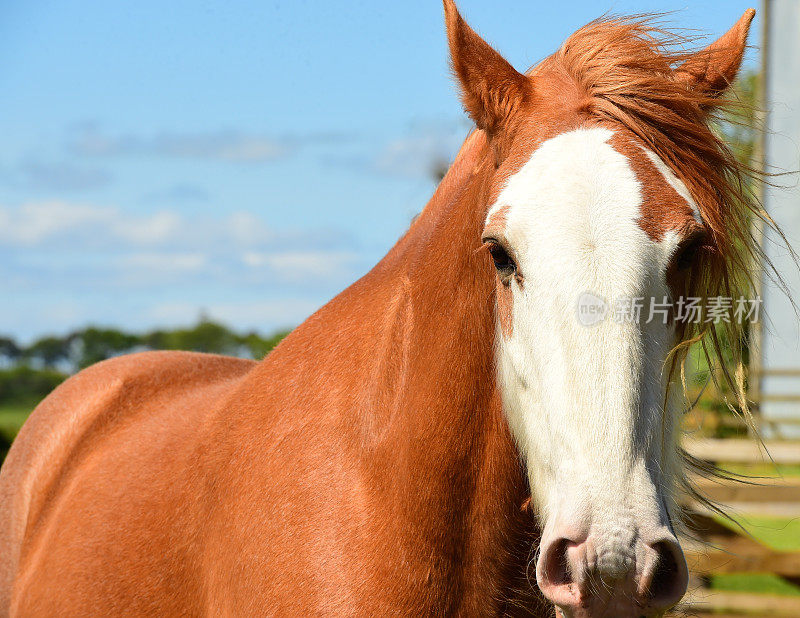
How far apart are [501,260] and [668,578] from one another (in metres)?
0.84

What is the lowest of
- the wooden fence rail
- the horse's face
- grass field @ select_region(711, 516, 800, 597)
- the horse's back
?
grass field @ select_region(711, 516, 800, 597)

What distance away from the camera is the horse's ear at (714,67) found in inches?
93.0

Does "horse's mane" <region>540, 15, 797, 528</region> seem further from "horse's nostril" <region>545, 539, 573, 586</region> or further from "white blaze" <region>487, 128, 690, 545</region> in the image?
"horse's nostril" <region>545, 539, 573, 586</region>

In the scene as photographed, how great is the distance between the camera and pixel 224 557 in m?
2.65

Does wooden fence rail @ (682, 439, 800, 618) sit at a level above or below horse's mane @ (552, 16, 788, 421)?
below

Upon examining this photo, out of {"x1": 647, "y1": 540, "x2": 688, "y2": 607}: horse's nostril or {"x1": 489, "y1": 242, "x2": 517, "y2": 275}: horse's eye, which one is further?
{"x1": 489, "y1": 242, "x2": 517, "y2": 275}: horse's eye

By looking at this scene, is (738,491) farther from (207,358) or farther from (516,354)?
(516,354)

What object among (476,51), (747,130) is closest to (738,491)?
(747,130)

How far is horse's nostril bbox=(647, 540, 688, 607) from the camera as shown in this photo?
1.80m

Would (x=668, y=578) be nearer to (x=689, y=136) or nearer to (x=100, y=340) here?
(x=689, y=136)

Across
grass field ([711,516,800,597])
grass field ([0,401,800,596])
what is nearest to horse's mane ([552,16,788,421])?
grass field ([0,401,800,596])

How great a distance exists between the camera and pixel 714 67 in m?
2.38

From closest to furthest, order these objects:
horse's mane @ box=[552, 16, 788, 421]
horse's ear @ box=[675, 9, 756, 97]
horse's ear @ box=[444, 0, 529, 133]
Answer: horse's mane @ box=[552, 16, 788, 421], horse's ear @ box=[444, 0, 529, 133], horse's ear @ box=[675, 9, 756, 97]

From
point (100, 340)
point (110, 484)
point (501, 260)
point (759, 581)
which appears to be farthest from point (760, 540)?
point (100, 340)
